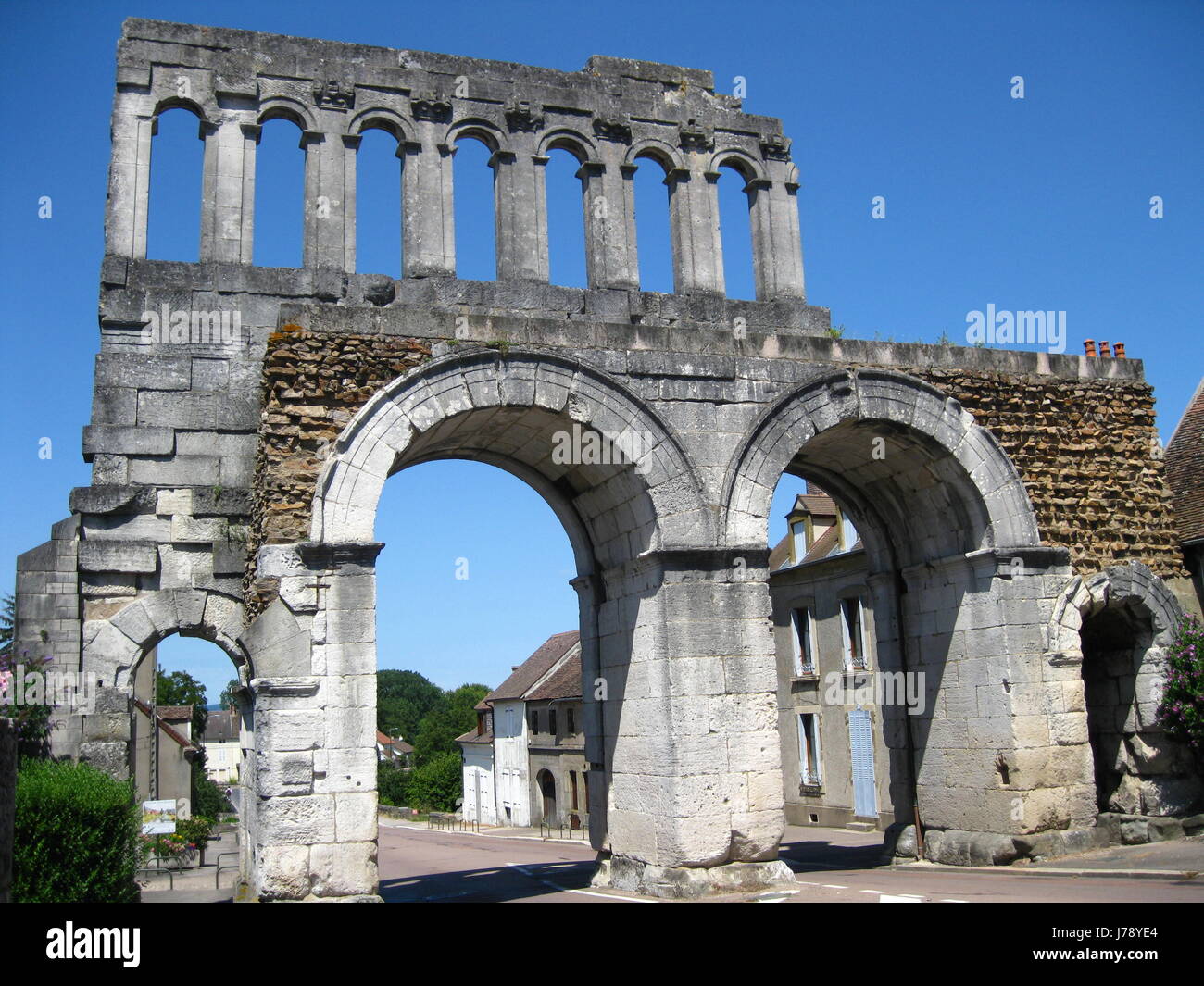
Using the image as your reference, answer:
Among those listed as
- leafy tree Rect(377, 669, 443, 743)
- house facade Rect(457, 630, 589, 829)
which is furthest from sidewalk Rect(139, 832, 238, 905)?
leafy tree Rect(377, 669, 443, 743)

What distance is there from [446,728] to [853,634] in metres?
45.5

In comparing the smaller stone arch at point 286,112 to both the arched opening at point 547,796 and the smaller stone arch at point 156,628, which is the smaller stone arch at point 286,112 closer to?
the smaller stone arch at point 156,628

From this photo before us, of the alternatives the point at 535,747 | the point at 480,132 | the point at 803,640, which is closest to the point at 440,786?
the point at 535,747

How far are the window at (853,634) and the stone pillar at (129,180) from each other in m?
14.5

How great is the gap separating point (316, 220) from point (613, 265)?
143 inches

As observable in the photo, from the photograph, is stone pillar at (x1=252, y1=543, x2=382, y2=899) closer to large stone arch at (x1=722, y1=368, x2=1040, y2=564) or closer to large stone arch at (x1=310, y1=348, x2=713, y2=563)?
large stone arch at (x1=310, y1=348, x2=713, y2=563)

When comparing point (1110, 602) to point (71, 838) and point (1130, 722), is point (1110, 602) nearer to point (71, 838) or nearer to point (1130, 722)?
point (1130, 722)

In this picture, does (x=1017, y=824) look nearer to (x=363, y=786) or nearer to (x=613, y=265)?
(x=363, y=786)

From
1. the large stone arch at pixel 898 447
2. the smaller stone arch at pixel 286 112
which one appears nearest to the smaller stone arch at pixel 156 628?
the large stone arch at pixel 898 447

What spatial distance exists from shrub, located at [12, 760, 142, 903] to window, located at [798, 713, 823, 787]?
15.9m

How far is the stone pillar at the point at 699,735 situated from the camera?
976 cm

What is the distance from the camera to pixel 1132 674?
40.2ft

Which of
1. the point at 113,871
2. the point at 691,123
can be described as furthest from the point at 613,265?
the point at 113,871

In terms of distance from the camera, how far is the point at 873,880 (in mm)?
10883
